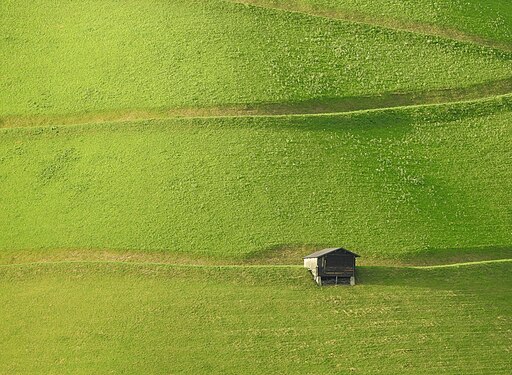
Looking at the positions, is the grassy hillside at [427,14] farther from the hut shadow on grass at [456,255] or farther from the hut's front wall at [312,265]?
the hut's front wall at [312,265]

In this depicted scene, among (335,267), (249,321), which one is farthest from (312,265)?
(249,321)

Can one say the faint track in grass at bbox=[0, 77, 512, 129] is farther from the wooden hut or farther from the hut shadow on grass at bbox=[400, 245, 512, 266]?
the wooden hut

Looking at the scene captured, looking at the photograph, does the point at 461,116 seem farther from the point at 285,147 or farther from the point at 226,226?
the point at 226,226

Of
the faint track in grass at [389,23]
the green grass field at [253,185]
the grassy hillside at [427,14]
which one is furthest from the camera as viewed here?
the grassy hillside at [427,14]

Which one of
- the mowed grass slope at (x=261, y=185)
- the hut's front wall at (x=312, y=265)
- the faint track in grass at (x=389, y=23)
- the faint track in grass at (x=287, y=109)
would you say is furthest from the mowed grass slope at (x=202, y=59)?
the hut's front wall at (x=312, y=265)

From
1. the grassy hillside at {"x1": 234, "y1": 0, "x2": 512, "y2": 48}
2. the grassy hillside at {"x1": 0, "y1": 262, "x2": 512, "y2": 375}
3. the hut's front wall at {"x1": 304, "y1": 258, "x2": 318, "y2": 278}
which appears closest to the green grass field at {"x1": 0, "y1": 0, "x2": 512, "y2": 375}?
the grassy hillside at {"x1": 0, "y1": 262, "x2": 512, "y2": 375}

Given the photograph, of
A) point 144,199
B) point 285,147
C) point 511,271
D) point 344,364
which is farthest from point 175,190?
point 511,271
